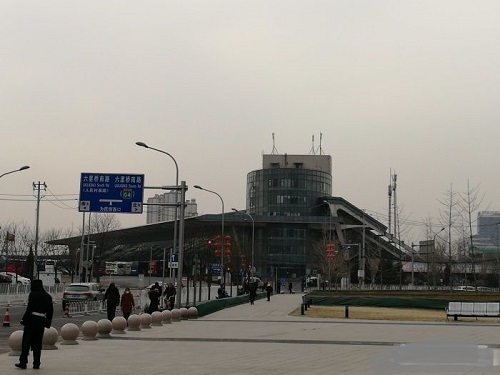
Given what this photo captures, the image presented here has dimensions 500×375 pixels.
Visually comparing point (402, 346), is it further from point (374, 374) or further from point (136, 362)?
point (136, 362)

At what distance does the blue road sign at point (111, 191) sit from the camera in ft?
109

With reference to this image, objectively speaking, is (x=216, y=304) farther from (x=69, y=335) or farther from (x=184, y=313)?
(x=69, y=335)

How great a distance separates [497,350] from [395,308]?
74.6 feet

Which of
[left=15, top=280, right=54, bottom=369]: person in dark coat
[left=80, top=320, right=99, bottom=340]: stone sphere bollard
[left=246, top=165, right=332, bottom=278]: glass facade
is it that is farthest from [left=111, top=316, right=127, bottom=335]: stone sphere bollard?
[left=246, top=165, right=332, bottom=278]: glass facade

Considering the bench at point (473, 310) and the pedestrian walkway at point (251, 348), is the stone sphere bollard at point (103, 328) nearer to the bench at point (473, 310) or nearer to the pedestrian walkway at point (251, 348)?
the pedestrian walkway at point (251, 348)

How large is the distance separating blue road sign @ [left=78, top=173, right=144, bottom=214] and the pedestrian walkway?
7.44m

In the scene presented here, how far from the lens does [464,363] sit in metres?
13.7

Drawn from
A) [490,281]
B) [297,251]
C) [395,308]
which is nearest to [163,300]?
[395,308]

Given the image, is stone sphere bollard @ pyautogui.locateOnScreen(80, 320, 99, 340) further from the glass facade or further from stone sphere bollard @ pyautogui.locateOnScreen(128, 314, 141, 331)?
the glass facade

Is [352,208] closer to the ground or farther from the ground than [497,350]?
farther from the ground

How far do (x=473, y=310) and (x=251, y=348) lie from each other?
57.3 ft

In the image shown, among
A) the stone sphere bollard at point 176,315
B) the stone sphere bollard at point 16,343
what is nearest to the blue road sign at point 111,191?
the stone sphere bollard at point 176,315

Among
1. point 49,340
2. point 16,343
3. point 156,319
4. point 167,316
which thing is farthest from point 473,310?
point 16,343

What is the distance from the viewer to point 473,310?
31641mm
